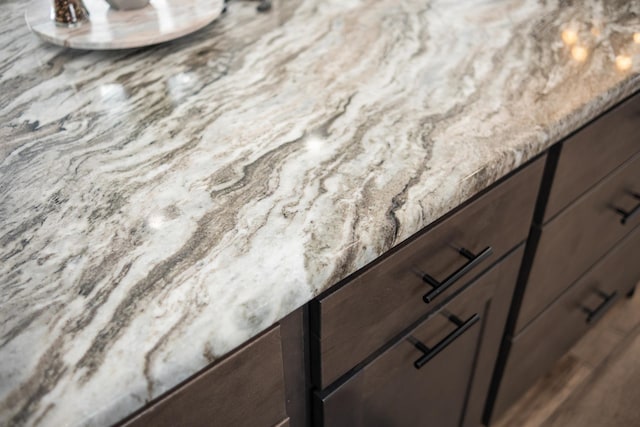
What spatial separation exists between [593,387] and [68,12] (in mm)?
1345

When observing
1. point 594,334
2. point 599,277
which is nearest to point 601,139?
point 599,277

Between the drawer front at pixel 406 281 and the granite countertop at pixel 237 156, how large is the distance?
5 cm

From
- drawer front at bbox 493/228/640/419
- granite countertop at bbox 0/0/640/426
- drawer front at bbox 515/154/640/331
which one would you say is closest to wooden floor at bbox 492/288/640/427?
drawer front at bbox 493/228/640/419

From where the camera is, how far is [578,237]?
1030 millimetres

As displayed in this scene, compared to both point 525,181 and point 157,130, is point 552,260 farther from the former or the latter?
point 157,130

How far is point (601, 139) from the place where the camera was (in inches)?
35.4

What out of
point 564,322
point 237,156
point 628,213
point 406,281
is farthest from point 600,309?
point 237,156


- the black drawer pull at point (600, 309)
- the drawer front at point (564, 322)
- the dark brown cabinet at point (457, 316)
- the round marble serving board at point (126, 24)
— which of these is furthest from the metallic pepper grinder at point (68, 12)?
the black drawer pull at point (600, 309)

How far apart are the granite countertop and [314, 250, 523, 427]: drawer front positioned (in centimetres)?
19

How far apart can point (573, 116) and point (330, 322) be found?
42cm

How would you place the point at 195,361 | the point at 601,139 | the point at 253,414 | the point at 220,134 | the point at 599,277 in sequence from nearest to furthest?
the point at 195,361, the point at 253,414, the point at 220,134, the point at 601,139, the point at 599,277

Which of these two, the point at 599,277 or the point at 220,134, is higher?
the point at 220,134

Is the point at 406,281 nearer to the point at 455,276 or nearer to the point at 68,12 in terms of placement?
the point at 455,276

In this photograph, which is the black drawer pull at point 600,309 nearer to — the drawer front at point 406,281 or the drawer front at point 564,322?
the drawer front at point 564,322
